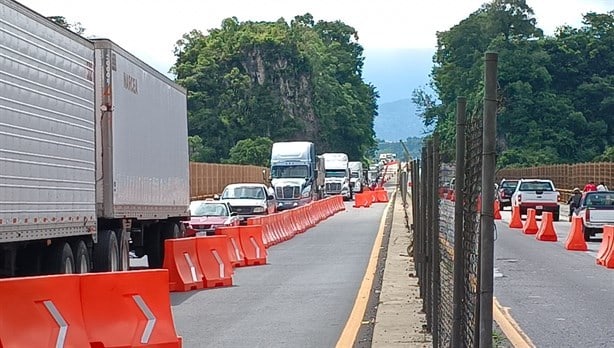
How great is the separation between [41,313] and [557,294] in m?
10.5

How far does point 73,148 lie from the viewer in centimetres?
1605

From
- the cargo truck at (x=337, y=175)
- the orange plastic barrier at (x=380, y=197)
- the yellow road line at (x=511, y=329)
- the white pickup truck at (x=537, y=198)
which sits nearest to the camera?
the yellow road line at (x=511, y=329)

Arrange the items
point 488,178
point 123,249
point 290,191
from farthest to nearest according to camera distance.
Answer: point 290,191 → point 123,249 → point 488,178

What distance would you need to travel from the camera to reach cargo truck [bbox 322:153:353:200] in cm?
7800

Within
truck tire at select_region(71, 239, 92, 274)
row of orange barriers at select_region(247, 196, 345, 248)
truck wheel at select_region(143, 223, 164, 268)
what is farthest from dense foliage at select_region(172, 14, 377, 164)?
truck tire at select_region(71, 239, 92, 274)

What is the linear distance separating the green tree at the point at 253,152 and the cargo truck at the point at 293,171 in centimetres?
2770

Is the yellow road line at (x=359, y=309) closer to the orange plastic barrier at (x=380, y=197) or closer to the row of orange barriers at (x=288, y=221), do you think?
the row of orange barriers at (x=288, y=221)

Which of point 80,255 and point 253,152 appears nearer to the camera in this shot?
point 80,255

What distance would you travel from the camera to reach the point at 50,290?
31.4ft

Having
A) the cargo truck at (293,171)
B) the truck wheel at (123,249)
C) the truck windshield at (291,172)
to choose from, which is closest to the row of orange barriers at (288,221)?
the cargo truck at (293,171)

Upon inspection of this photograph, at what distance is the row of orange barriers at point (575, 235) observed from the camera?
23.7 meters

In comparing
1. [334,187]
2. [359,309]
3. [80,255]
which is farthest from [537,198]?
[80,255]

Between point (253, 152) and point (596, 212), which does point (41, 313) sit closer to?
point (596, 212)

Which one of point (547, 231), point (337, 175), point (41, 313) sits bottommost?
point (547, 231)
